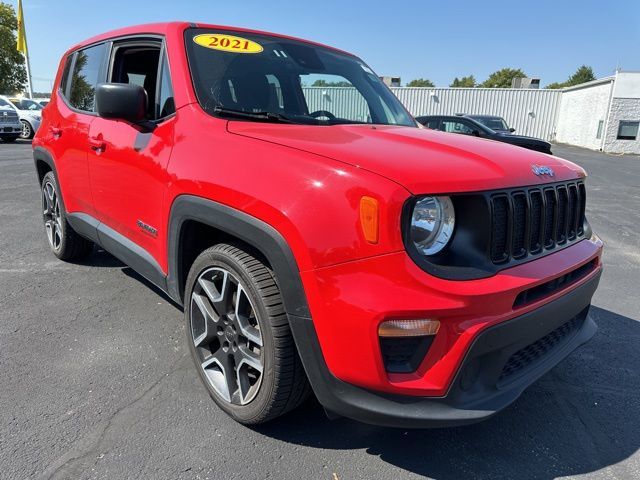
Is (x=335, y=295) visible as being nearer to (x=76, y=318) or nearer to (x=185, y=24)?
(x=185, y=24)

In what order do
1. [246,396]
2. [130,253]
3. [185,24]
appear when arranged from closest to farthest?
[246,396] < [185,24] < [130,253]

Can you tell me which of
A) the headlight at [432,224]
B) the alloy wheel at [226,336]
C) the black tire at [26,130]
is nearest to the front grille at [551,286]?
Answer: the headlight at [432,224]

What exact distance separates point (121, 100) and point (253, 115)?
2.21 feet

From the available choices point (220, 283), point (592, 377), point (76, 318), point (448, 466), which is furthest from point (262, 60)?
point (592, 377)

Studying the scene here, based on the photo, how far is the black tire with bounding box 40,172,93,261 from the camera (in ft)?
13.6

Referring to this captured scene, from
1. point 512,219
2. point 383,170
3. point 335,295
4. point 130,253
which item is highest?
point 383,170

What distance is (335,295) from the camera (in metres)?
1.68

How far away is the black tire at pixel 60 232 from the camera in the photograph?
416 centimetres

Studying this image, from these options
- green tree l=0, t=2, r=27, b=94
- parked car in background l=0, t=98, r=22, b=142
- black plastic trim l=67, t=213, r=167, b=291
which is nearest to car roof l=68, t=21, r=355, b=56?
black plastic trim l=67, t=213, r=167, b=291

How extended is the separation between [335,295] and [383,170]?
1.58 feet

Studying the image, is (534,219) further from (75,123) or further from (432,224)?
(75,123)

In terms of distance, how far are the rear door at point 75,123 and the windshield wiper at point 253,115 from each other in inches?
55.8

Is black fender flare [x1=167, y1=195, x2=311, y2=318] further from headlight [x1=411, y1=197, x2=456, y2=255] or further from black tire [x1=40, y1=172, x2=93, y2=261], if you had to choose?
black tire [x1=40, y1=172, x2=93, y2=261]

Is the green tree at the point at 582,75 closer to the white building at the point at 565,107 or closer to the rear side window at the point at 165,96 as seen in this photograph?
the white building at the point at 565,107
